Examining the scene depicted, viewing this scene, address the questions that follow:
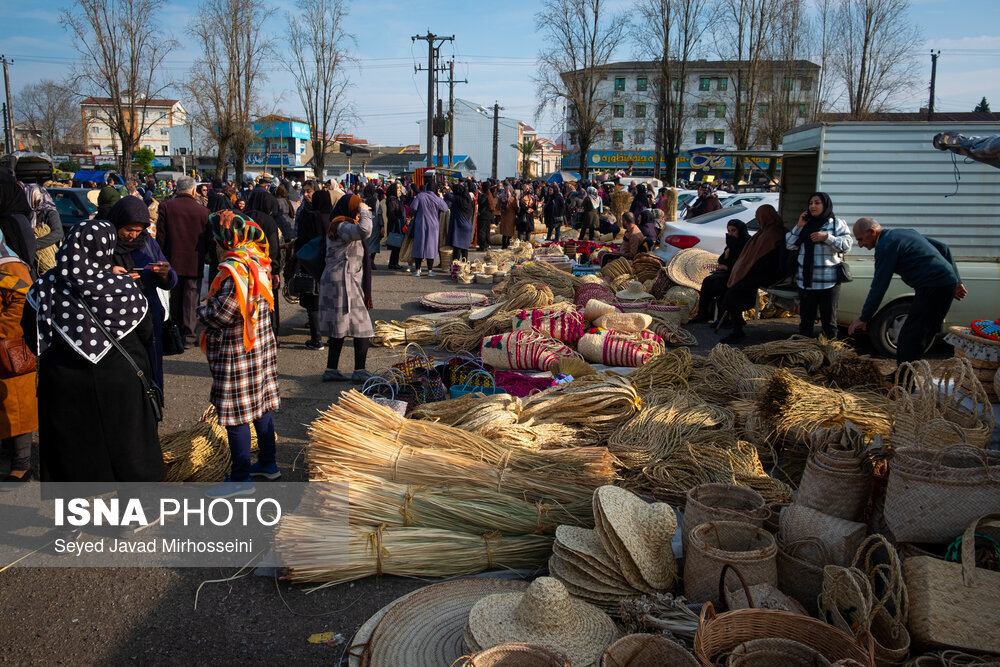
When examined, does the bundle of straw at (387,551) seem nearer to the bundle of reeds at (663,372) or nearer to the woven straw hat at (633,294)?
the bundle of reeds at (663,372)

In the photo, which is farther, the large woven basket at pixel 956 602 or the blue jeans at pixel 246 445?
the blue jeans at pixel 246 445

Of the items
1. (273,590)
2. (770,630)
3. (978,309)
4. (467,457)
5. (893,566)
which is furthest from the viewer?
(978,309)

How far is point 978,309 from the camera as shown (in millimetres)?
7344

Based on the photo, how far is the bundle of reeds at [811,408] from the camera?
4.51m

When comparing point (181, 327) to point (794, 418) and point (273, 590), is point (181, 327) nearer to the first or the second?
point (273, 590)

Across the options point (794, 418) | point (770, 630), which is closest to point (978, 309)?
point (794, 418)

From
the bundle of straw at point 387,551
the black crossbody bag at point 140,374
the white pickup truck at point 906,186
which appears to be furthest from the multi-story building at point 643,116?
the bundle of straw at point 387,551

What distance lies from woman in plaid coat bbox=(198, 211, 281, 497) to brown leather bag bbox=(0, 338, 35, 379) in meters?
1.22

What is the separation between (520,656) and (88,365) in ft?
9.06

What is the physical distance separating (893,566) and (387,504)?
2290 mm

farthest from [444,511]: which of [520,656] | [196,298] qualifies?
[196,298]

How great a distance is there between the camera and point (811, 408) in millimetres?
4617

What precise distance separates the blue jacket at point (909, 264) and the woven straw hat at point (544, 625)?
450cm

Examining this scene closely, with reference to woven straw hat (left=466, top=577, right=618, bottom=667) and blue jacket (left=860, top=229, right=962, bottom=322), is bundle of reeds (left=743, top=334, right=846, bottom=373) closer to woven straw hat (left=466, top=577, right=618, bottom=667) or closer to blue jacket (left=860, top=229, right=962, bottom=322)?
blue jacket (left=860, top=229, right=962, bottom=322)
